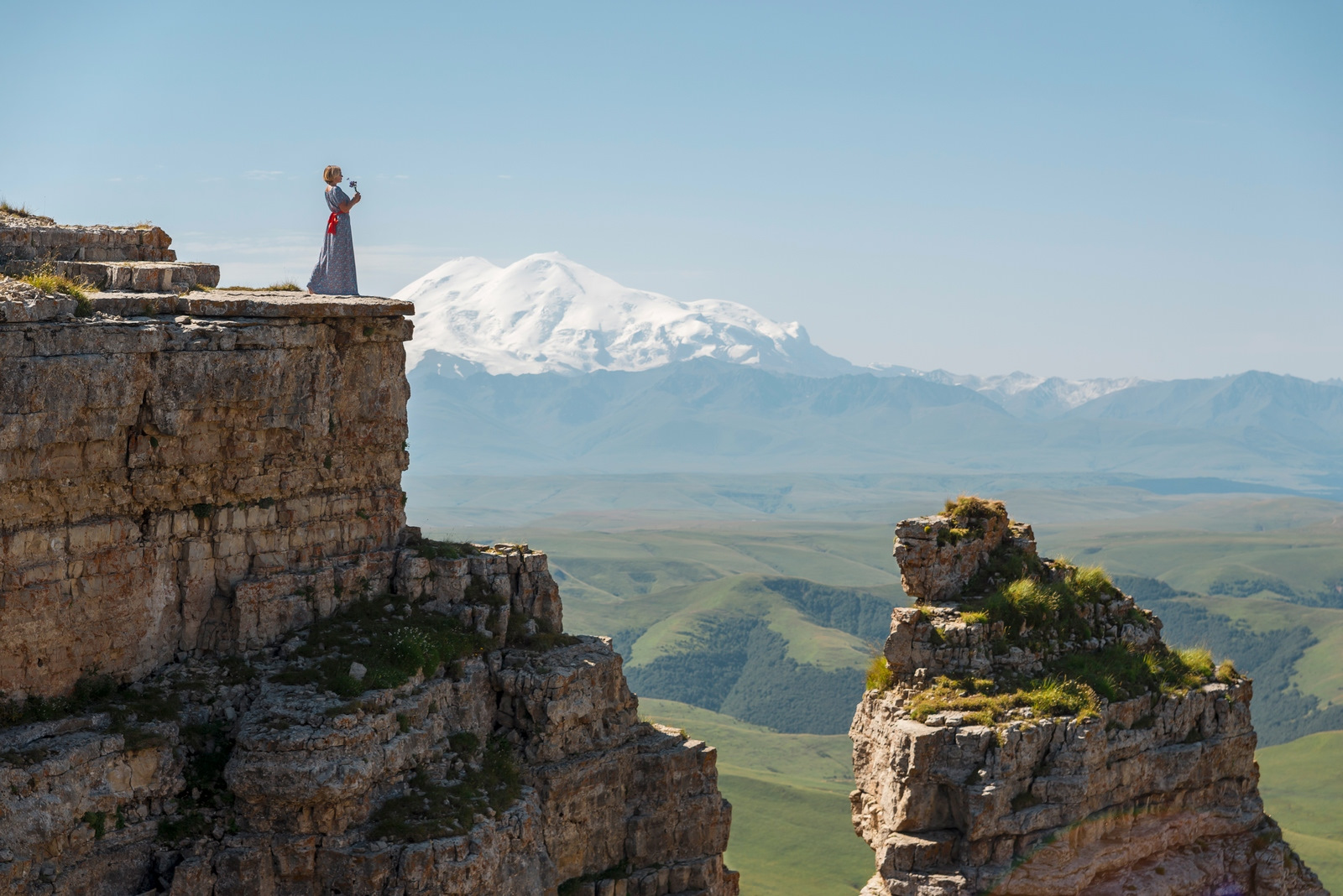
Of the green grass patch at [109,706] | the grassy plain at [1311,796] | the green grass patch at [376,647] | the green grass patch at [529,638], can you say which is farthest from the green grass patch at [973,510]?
the grassy plain at [1311,796]

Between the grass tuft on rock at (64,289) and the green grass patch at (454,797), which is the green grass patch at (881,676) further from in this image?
the grass tuft on rock at (64,289)

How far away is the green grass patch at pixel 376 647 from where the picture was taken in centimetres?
3200

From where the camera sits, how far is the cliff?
2891cm

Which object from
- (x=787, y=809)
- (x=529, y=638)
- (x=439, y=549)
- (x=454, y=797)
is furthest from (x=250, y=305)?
(x=787, y=809)

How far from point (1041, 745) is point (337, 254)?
20.3 m

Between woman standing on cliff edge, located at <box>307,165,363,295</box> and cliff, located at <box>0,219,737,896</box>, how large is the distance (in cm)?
200

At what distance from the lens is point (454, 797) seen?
103 ft

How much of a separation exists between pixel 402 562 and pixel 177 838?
8.77 metres

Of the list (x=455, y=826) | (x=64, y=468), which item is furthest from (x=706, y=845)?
(x=64, y=468)

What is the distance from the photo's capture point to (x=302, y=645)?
33031mm

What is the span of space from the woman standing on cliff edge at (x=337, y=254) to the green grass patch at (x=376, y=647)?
758cm

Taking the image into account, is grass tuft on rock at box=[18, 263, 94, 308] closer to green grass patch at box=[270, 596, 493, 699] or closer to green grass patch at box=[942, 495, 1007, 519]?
green grass patch at box=[270, 596, 493, 699]

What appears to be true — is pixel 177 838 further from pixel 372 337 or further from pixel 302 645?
pixel 372 337

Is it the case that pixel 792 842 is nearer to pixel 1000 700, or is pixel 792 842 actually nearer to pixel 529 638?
pixel 1000 700
